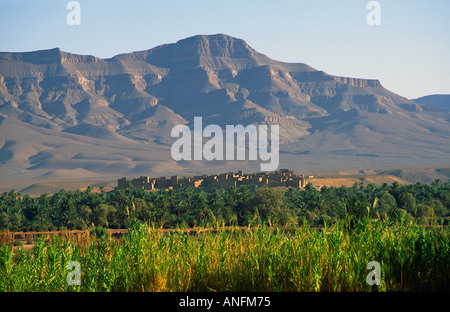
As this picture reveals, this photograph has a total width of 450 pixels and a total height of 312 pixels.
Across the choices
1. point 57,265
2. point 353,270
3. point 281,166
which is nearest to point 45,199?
point 57,265

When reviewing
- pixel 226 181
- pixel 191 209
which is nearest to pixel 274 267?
pixel 191 209

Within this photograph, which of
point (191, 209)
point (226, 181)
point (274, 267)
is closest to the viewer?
point (274, 267)

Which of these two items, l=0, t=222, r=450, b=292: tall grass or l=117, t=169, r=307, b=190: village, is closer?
l=0, t=222, r=450, b=292: tall grass

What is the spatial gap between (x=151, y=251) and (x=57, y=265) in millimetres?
2072

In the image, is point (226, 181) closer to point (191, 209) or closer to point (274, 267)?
point (191, 209)

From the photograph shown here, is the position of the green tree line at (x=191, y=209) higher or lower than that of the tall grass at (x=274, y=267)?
lower

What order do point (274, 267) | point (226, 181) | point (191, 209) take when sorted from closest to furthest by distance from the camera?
point (274, 267) → point (191, 209) → point (226, 181)

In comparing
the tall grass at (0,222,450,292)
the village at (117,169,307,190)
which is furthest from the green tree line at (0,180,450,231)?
the tall grass at (0,222,450,292)

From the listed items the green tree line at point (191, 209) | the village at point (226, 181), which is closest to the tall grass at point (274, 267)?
the green tree line at point (191, 209)

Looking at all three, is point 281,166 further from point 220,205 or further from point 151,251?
point 151,251

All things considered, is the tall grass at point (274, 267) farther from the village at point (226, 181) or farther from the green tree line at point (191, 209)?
the village at point (226, 181)

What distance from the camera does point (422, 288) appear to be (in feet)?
25.8

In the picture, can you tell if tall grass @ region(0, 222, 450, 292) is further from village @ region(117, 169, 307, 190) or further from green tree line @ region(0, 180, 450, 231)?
village @ region(117, 169, 307, 190)

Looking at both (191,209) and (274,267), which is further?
(191,209)
